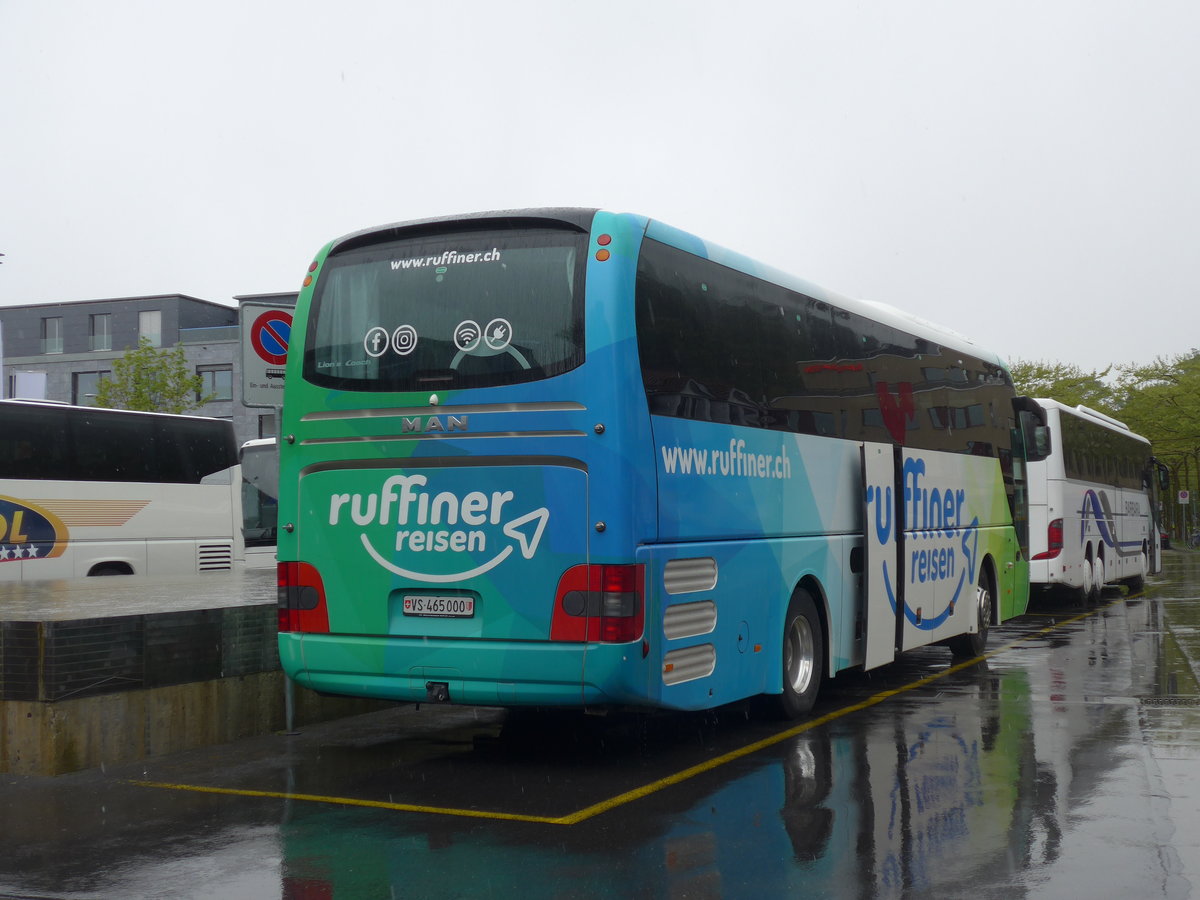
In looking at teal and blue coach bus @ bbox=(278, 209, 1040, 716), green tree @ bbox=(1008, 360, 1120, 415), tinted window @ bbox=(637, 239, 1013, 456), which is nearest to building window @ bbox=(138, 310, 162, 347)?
green tree @ bbox=(1008, 360, 1120, 415)

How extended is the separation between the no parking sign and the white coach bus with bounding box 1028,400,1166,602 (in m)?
14.7

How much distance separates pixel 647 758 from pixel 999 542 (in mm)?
8564

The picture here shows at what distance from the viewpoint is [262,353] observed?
10516mm

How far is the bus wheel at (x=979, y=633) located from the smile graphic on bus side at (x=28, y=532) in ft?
38.2

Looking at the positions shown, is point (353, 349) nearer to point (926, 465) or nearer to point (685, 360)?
point (685, 360)

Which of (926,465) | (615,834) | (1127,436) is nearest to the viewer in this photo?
(615,834)

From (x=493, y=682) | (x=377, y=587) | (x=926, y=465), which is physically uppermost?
(x=926, y=465)

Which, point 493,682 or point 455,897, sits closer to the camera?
point 455,897

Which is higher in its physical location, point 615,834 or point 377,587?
point 377,587

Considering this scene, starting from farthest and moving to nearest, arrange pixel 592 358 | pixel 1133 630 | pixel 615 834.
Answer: pixel 1133 630
pixel 592 358
pixel 615 834

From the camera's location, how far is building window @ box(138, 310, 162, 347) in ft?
230

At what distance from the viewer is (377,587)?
8672mm

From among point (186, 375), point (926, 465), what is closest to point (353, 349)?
point (926, 465)

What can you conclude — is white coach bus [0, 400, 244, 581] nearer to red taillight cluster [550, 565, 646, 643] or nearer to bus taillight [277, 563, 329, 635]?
bus taillight [277, 563, 329, 635]
